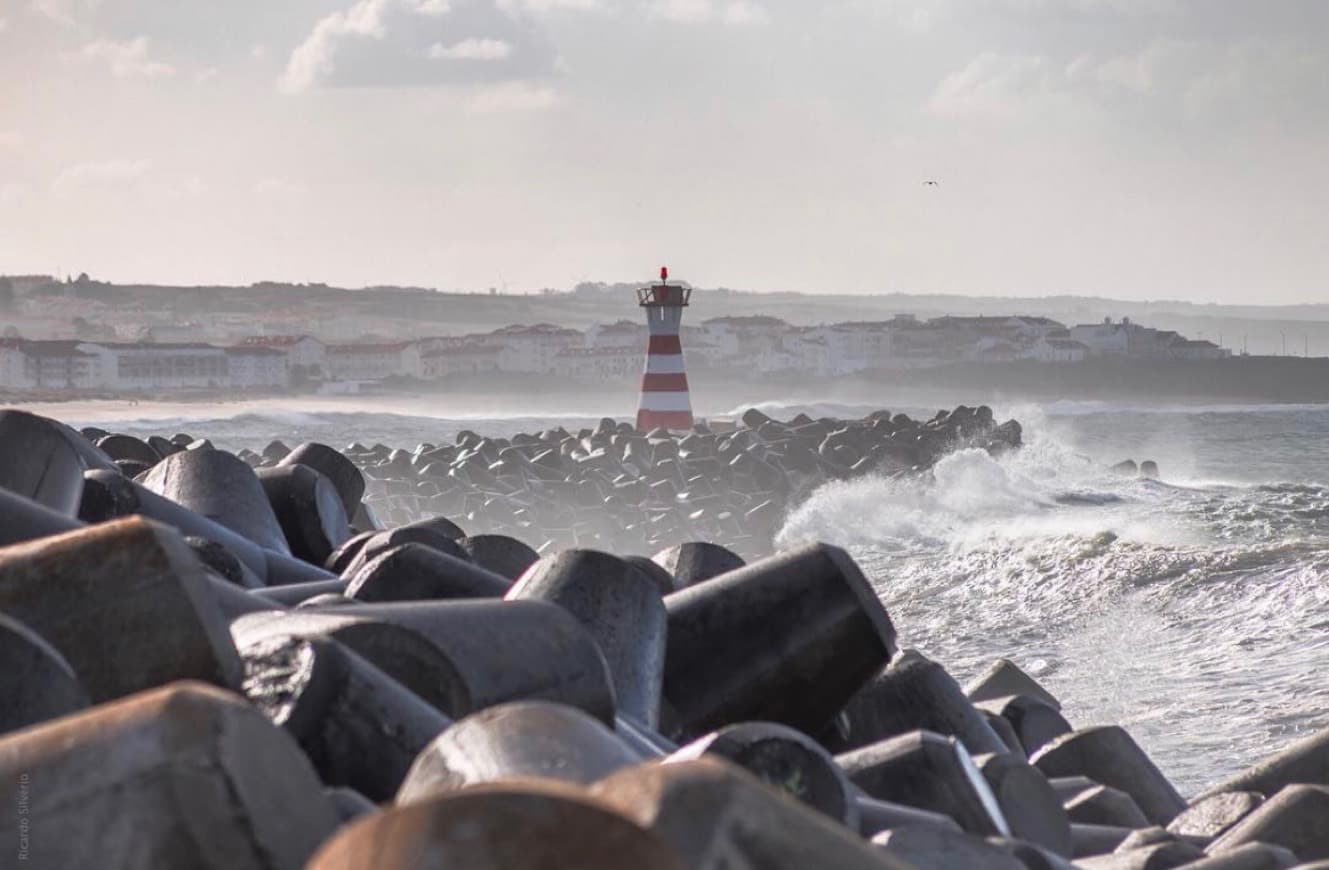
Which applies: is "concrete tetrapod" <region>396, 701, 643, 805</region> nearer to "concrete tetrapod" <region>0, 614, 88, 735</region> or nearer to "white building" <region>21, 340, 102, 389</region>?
"concrete tetrapod" <region>0, 614, 88, 735</region>

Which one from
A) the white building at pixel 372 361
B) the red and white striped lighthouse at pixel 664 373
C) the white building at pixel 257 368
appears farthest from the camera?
the white building at pixel 372 361

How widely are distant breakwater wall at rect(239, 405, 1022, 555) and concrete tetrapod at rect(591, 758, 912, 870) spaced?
14.2 m

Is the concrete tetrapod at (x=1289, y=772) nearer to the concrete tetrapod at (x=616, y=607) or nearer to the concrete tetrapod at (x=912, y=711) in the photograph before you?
the concrete tetrapod at (x=912, y=711)

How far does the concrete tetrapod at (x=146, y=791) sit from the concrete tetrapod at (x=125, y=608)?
0.73m

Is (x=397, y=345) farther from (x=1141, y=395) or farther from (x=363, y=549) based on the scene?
(x=363, y=549)

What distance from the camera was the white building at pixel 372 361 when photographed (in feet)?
272

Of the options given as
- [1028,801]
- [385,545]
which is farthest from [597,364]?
[1028,801]

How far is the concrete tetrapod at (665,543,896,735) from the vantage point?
3.95 m

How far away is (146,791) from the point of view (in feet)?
6.09

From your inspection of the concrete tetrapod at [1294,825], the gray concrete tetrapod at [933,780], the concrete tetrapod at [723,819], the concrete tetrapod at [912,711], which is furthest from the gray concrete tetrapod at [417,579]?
the concrete tetrapod at [723,819]

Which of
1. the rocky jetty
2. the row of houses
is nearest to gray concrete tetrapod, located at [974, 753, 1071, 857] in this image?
the rocky jetty

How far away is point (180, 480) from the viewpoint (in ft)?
17.9

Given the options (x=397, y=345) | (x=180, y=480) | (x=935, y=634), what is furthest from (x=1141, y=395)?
(x=180, y=480)

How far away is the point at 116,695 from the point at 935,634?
900cm
